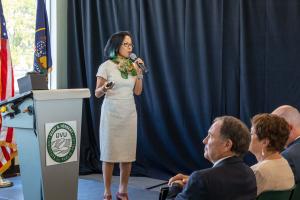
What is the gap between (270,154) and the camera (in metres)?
2.02

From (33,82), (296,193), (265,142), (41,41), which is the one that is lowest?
(296,193)

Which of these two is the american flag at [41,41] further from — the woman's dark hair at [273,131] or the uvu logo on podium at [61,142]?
the woman's dark hair at [273,131]

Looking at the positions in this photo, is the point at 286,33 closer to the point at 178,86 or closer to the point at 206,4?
the point at 206,4

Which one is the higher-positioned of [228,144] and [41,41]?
[41,41]

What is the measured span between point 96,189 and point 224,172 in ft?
9.10

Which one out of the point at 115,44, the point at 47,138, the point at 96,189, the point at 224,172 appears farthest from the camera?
the point at 96,189

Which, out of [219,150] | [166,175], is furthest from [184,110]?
[219,150]

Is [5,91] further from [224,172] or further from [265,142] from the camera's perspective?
[224,172]

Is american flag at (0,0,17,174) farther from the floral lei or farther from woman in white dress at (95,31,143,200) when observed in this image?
the floral lei

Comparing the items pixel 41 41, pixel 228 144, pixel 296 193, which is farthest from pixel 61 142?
pixel 41 41

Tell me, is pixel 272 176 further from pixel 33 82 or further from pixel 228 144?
pixel 33 82

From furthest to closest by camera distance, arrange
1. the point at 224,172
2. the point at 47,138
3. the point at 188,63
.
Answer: the point at 188,63 → the point at 47,138 → the point at 224,172

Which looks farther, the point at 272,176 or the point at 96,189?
the point at 96,189

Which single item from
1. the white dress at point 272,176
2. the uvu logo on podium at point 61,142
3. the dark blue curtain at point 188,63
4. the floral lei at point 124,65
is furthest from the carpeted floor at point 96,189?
the white dress at point 272,176
